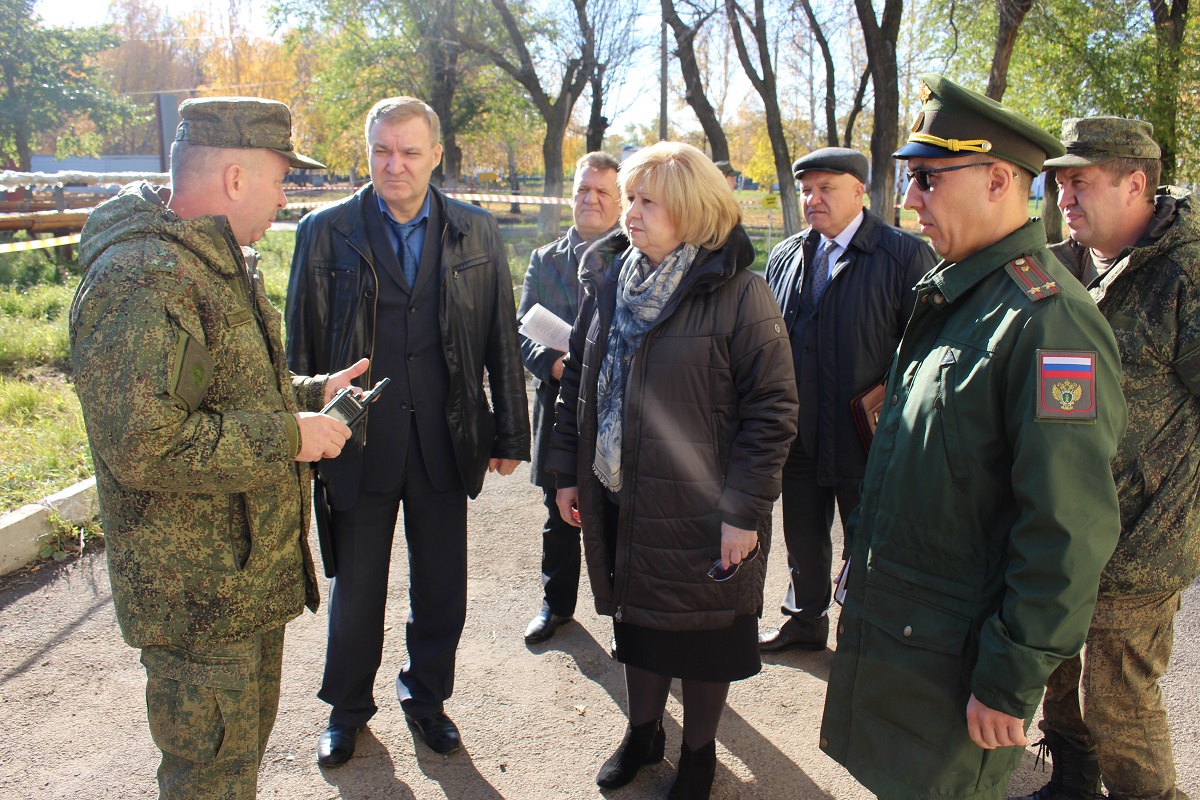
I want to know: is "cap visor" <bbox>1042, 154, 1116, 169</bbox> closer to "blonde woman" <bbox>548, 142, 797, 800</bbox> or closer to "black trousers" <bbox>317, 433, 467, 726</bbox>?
"blonde woman" <bbox>548, 142, 797, 800</bbox>

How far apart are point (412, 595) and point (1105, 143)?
2681mm

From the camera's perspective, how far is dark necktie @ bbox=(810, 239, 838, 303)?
3.48 meters

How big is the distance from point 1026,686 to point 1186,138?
58.0 feet

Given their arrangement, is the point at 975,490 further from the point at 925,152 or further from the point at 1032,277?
the point at 925,152

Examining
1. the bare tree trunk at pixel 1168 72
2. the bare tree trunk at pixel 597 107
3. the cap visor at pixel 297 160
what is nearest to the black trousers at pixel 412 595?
the cap visor at pixel 297 160

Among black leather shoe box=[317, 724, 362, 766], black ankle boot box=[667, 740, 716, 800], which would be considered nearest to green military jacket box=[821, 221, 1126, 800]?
black ankle boot box=[667, 740, 716, 800]

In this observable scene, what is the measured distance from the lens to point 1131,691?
240cm

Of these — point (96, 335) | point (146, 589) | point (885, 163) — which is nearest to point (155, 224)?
point (96, 335)

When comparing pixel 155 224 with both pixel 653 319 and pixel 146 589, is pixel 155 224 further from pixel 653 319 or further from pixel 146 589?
pixel 653 319

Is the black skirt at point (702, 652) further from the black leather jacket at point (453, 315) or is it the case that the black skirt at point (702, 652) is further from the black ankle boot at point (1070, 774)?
the black ankle boot at point (1070, 774)

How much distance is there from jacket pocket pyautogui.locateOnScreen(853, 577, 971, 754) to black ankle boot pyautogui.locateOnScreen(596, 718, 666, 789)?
3.44 ft

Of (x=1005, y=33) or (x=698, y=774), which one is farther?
(x=1005, y=33)

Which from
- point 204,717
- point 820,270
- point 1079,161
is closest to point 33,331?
point 204,717

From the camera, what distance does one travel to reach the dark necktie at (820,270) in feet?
11.4
